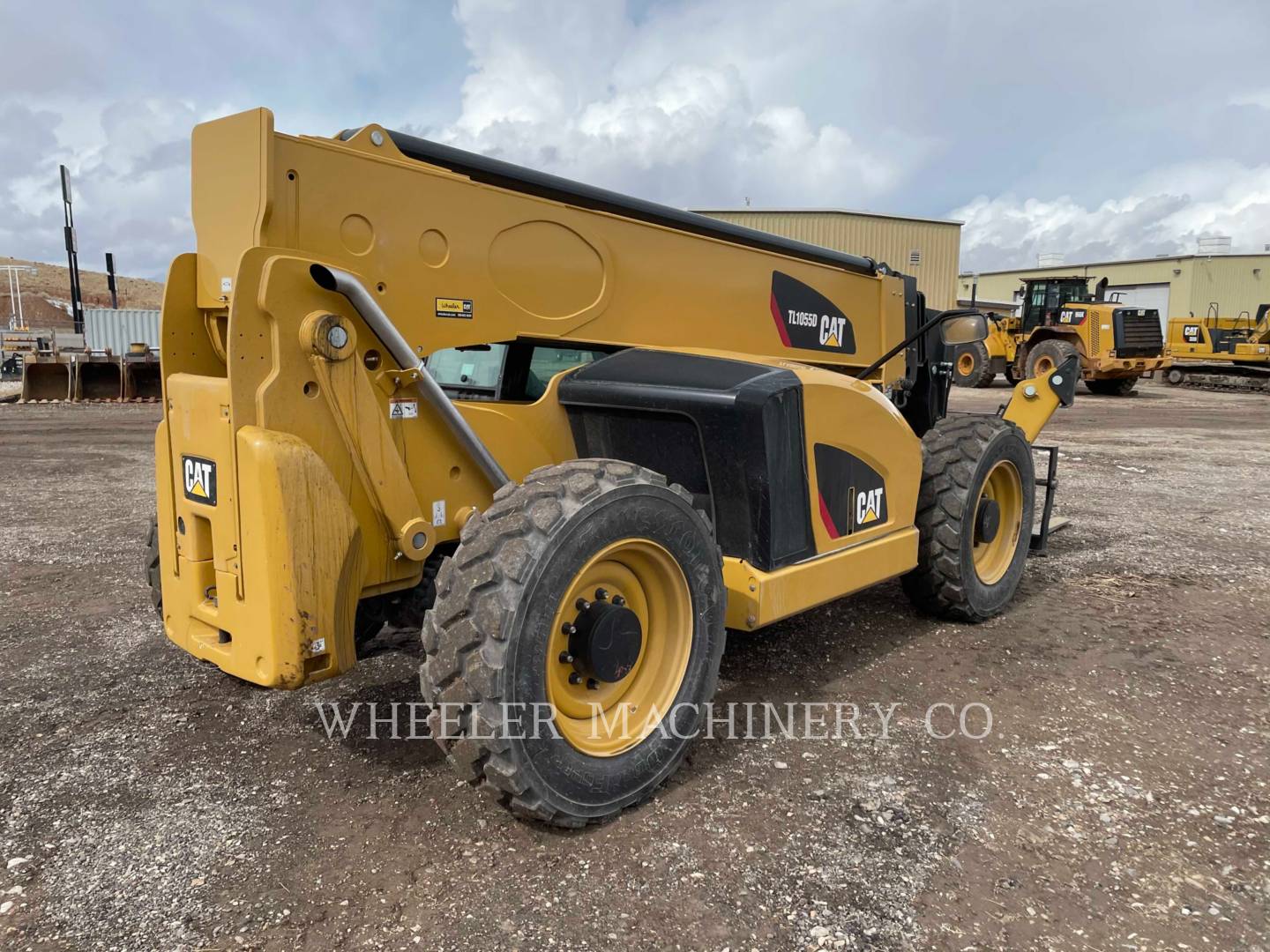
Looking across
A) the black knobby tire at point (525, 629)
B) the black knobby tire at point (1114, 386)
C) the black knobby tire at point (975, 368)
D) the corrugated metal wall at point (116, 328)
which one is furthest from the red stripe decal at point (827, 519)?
the corrugated metal wall at point (116, 328)

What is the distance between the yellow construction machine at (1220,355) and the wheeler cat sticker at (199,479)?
2744 cm

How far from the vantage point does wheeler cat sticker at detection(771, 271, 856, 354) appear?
473cm

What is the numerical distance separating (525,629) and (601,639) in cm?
37

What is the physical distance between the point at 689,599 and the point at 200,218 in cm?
212

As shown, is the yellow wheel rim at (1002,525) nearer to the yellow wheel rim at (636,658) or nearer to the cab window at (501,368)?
the yellow wheel rim at (636,658)

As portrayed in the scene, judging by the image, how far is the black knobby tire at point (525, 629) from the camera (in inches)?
104

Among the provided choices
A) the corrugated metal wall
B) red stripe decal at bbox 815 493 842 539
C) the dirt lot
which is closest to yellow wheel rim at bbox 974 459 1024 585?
the dirt lot

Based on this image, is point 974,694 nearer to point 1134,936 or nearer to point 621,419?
point 1134,936

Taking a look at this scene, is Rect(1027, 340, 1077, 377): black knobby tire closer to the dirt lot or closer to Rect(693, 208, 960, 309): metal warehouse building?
Rect(693, 208, 960, 309): metal warehouse building

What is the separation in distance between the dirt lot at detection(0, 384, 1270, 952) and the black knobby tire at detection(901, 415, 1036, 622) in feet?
0.59

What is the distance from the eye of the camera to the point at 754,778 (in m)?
3.29

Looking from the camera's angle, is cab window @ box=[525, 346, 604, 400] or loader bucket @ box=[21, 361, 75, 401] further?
loader bucket @ box=[21, 361, 75, 401]

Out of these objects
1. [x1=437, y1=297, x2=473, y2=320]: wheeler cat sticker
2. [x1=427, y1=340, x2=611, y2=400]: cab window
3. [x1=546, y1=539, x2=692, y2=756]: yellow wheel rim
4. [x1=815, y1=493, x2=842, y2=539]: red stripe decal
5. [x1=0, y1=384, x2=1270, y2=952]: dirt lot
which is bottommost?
[x1=0, y1=384, x2=1270, y2=952]: dirt lot

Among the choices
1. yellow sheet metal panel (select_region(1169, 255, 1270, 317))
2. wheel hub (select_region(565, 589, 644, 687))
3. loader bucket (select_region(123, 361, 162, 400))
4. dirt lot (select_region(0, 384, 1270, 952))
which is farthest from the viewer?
yellow sheet metal panel (select_region(1169, 255, 1270, 317))
